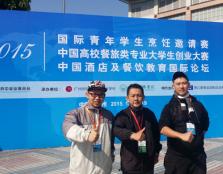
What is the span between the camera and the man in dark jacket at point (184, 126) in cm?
344

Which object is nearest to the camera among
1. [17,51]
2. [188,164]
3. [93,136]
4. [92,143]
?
[93,136]

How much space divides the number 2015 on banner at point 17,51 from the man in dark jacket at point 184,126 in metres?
4.78

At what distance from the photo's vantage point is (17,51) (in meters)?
7.63

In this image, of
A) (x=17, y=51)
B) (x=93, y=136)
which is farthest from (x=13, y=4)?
(x=93, y=136)

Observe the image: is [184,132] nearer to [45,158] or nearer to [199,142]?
[199,142]

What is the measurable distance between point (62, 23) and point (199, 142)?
510 centimetres

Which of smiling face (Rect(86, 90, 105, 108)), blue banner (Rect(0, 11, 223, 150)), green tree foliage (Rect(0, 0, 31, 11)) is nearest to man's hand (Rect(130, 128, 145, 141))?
smiling face (Rect(86, 90, 105, 108))

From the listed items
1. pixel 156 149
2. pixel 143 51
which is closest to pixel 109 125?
pixel 156 149

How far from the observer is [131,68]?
8258 mm

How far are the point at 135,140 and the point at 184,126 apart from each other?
21.5 inches

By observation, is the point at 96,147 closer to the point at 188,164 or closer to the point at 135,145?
the point at 135,145

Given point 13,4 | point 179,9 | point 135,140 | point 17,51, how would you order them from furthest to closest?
1. point 179,9
2. point 13,4
3. point 17,51
4. point 135,140

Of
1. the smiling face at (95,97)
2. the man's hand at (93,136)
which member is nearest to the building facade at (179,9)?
the smiling face at (95,97)

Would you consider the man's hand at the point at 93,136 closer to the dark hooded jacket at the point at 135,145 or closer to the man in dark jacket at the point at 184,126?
the dark hooded jacket at the point at 135,145
